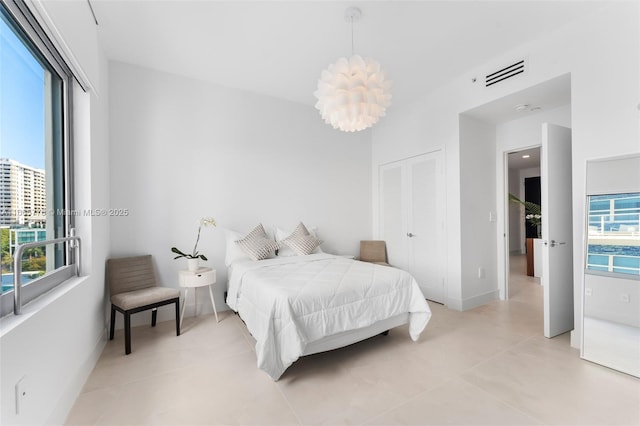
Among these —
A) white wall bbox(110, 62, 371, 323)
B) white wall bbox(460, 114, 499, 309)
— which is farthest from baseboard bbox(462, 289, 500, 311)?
white wall bbox(110, 62, 371, 323)

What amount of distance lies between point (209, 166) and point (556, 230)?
408cm

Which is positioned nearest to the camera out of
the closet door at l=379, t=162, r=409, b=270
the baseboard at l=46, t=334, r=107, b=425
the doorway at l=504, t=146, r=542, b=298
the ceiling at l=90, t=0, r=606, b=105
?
the baseboard at l=46, t=334, r=107, b=425

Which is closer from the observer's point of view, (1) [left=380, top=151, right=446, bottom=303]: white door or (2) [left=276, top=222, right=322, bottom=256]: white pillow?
(2) [left=276, top=222, right=322, bottom=256]: white pillow

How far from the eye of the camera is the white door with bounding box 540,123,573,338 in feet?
8.92

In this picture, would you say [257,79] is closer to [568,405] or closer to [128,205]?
[128,205]

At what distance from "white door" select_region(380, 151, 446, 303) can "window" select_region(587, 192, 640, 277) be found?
1617mm

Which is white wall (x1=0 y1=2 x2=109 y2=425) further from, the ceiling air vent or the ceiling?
the ceiling air vent

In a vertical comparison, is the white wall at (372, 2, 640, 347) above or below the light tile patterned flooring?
above

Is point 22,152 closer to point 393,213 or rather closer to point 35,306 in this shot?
point 35,306

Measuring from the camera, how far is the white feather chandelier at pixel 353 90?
213 centimetres

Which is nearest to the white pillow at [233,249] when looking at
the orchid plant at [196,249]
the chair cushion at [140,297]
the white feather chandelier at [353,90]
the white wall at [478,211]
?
the orchid plant at [196,249]

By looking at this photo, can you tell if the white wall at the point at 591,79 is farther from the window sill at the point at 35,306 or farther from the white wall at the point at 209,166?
the window sill at the point at 35,306

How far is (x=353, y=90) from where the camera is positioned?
2137mm

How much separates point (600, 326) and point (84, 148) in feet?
14.8
